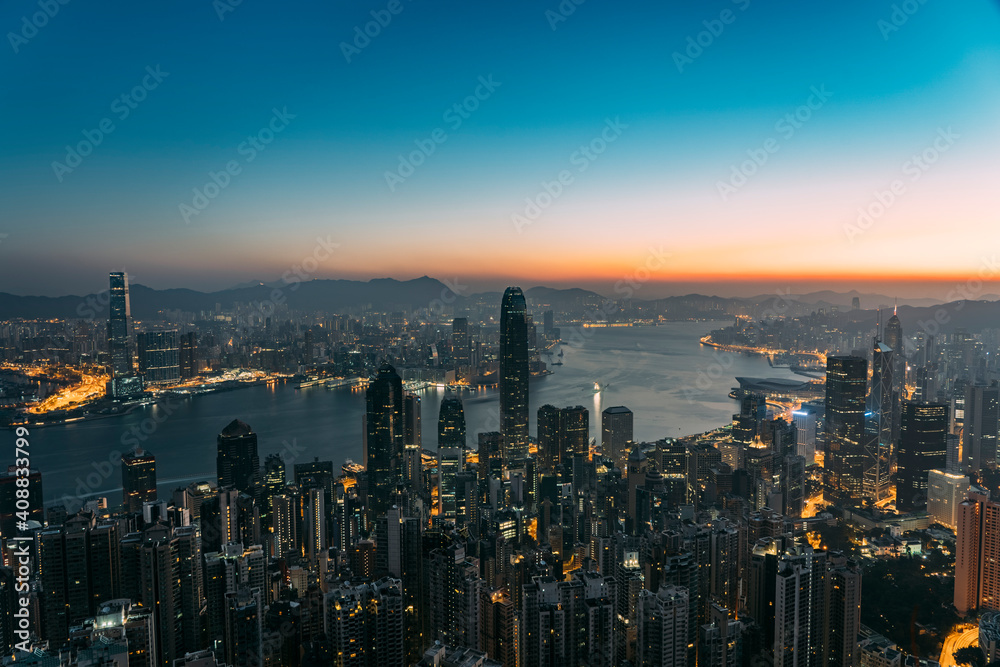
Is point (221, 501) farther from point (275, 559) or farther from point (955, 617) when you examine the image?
point (955, 617)

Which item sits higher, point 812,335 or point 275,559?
point 812,335

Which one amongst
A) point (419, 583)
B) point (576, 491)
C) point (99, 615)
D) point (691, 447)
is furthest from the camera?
point (691, 447)

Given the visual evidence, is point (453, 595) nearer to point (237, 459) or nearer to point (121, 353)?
point (237, 459)

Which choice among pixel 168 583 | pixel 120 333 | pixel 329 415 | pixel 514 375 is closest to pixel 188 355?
pixel 120 333

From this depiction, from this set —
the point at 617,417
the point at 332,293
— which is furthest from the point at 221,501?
the point at 332,293

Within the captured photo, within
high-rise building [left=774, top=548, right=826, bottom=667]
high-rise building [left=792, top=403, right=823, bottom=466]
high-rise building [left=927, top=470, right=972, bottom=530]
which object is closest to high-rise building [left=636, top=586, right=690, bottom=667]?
high-rise building [left=774, top=548, right=826, bottom=667]

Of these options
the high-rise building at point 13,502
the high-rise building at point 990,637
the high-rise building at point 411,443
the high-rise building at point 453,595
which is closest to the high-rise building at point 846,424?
the high-rise building at point 990,637

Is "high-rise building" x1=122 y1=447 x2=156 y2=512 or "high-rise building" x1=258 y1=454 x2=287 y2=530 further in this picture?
"high-rise building" x1=122 y1=447 x2=156 y2=512

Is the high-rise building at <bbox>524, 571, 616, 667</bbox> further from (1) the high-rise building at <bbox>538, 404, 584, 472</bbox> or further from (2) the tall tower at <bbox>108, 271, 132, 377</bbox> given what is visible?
(2) the tall tower at <bbox>108, 271, 132, 377</bbox>
